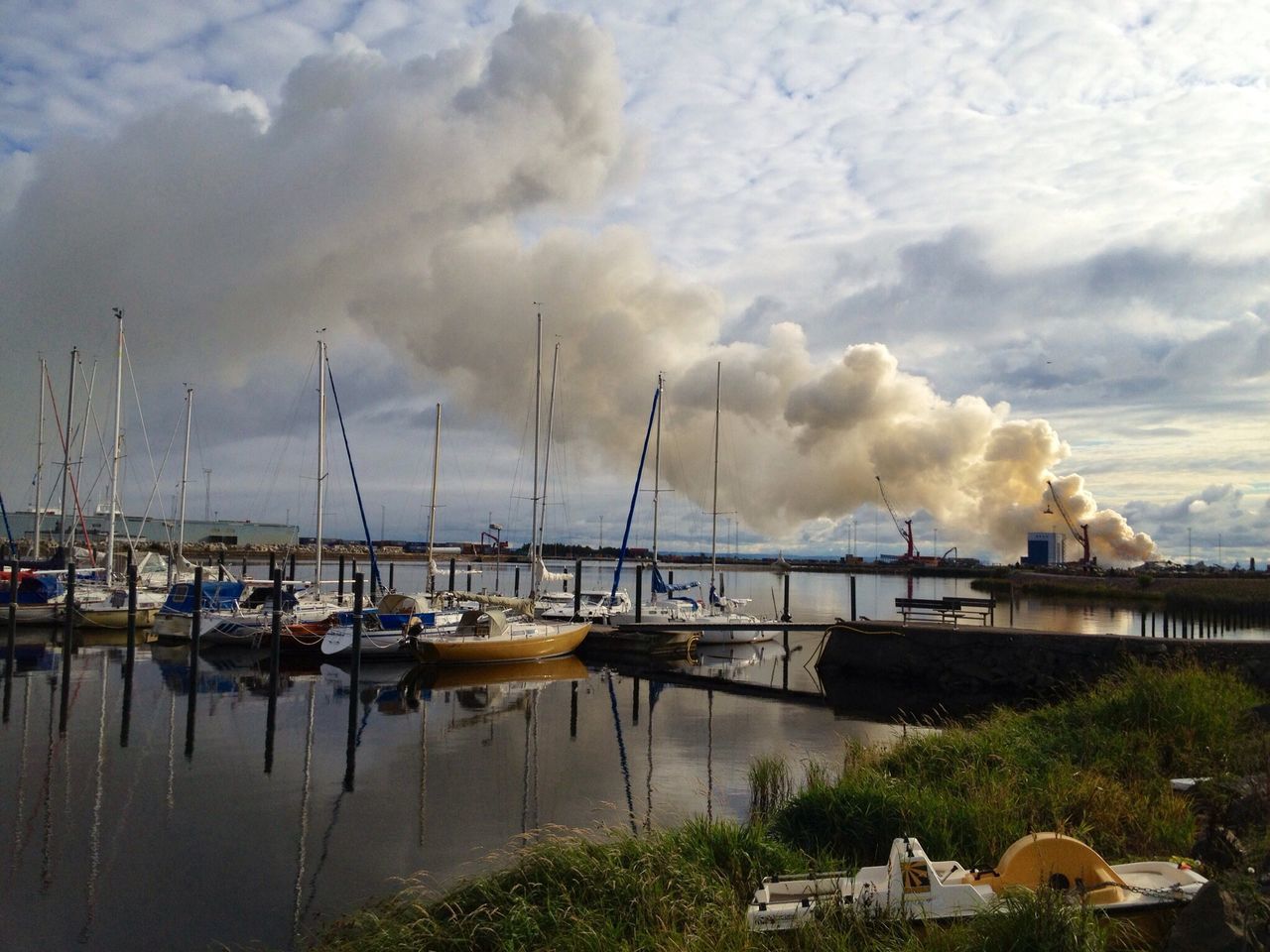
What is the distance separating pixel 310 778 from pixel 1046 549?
131 meters

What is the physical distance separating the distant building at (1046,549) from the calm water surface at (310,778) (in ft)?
365

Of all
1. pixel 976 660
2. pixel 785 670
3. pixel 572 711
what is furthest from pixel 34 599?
pixel 976 660

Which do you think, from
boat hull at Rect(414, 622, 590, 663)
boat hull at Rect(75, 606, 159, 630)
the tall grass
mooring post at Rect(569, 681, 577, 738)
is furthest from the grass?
boat hull at Rect(75, 606, 159, 630)

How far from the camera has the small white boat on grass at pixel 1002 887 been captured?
7.77 meters

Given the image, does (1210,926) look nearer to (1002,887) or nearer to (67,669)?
(1002,887)

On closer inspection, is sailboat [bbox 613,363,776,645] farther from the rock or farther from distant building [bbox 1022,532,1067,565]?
distant building [bbox 1022,532,1067,565]

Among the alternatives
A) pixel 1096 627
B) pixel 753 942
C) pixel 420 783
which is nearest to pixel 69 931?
pixel 420 783

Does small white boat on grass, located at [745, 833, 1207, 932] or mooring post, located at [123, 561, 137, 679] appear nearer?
small white boat on grass, located at [745, 833, 1207, 932]

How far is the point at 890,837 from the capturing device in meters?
11.8

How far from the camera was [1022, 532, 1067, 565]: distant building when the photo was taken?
131 m

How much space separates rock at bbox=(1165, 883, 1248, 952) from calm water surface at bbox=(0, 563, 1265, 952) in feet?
26.0

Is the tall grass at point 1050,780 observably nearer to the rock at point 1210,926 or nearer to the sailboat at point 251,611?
the rock at point 1210,926

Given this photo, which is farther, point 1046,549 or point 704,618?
point 1046,549

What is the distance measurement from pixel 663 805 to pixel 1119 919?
385 inches
